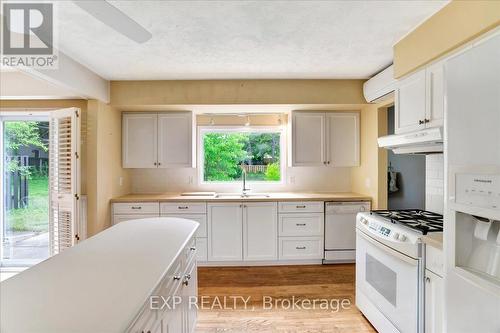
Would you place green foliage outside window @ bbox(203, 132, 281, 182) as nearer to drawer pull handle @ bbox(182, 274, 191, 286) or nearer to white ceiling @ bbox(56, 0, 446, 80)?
white ceiling @ bbox(56, 0, 446, 80)

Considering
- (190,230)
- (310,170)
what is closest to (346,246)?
(310,170)

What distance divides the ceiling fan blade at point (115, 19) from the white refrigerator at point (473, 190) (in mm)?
1987

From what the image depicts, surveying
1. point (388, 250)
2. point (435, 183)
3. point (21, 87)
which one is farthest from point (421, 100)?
point (21, 87)

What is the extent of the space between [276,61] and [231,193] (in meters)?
2.10

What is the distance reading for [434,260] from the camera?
1576mm

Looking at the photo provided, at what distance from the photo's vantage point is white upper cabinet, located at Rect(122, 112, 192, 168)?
148 inches

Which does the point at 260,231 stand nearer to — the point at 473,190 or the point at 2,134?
the point at 473,190

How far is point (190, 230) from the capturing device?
1.95 metres

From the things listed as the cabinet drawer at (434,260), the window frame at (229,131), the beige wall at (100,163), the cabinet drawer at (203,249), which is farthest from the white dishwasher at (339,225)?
the beige wall at (100,163)

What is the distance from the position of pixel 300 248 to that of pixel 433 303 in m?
2.06

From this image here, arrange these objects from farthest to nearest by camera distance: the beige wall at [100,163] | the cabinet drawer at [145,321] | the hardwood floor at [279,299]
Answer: the beige wall at [100,163], the hardwood floor at [279,299], the cabinet drawer at [145,321]

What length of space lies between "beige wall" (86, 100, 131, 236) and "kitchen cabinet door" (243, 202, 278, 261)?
1.74 m

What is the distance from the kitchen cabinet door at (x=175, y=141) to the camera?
3.79m

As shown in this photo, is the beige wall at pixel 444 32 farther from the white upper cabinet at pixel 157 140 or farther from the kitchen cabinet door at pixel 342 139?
the white upper cabinet at pixel 157 140
